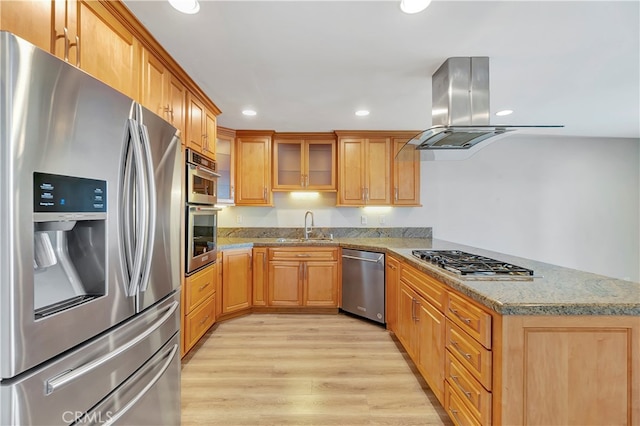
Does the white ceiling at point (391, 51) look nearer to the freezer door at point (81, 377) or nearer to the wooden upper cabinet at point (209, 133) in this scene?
the wooden upper cabinet at point (209, 133)

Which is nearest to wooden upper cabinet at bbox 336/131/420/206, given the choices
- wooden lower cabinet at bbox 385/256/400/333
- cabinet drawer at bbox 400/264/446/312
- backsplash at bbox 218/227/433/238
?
backsplash at bbox 218/227/433/238

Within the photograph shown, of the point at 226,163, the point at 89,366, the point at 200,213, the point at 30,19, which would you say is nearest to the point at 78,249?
the point at 89,366

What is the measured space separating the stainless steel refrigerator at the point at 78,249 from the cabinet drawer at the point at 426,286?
5.08 ft

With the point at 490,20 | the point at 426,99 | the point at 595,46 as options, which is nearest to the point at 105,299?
the point at 490,20

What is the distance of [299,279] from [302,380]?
4.82 feet

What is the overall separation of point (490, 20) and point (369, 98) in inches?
47.7

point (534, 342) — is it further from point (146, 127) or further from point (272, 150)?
point (272, 150)

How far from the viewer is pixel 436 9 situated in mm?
1543

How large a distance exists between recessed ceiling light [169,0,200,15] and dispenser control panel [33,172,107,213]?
108 cm

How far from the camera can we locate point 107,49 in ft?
4.92

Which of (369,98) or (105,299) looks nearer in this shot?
(105,299)

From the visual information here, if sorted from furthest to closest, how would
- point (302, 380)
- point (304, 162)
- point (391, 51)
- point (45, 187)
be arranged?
point (304, 162) → point (302, 380) → point (391, 51) → point (45, 187)

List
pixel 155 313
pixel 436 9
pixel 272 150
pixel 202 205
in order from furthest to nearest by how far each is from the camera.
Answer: pixel 272 150
pixel 202 205
pixel 436 9
pixel 155 313

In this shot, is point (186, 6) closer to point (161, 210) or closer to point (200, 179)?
point (161, 210)
